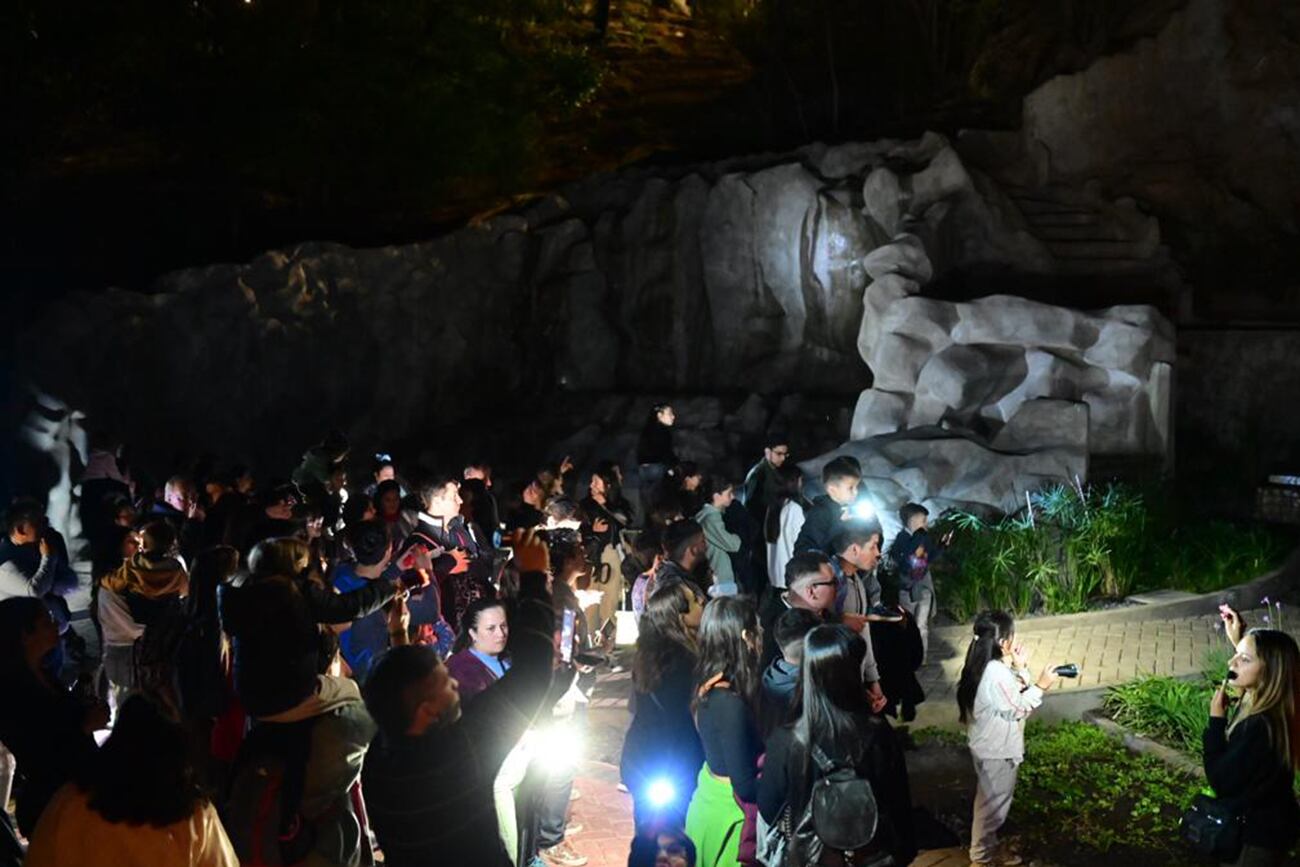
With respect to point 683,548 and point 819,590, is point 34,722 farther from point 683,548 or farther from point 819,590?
point 819,590

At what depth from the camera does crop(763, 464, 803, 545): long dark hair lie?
347 inches

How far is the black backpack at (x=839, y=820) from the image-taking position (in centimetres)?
393

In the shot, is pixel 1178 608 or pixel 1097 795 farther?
pixel 1178 608

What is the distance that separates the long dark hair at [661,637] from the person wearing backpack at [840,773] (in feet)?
2.54

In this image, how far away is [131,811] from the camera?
3207 millimetres

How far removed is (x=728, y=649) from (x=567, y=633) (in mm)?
2072

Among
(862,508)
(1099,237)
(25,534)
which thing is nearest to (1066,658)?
(862,508)

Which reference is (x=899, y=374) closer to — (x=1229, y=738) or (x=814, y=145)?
(x=814, y=145)

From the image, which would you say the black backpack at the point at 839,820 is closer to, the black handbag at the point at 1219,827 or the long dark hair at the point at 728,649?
the long dark hair at the point at 728,649

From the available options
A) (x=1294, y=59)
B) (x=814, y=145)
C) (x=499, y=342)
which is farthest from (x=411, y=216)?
(x=1294, y=59)

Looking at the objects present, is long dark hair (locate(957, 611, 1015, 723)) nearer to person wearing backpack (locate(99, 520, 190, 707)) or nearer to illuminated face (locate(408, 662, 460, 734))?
illuminated face (locate(408, 662, 460, 734))

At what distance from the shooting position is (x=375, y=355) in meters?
17.0

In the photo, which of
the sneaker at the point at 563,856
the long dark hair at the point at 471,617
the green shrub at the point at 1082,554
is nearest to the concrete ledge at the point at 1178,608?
the green shrub at the point at 1082,554

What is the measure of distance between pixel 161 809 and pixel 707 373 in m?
15.7
